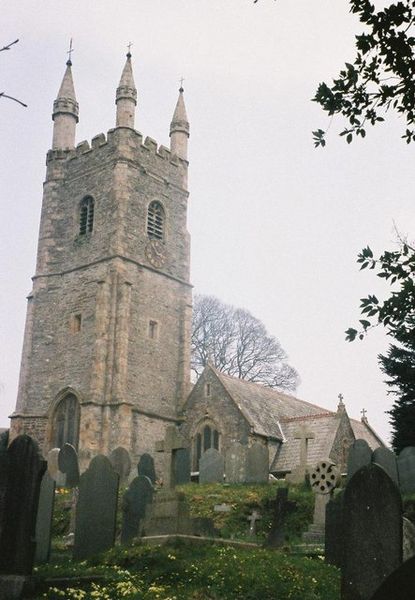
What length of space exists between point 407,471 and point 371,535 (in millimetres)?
11989

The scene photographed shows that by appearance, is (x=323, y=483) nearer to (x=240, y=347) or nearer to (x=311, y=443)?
(x=311, y=443)

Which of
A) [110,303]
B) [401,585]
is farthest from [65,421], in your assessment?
[401,585]

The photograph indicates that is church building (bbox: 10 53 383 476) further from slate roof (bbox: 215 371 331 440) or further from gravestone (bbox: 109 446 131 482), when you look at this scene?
gravestone (bbox: 109 446 131 482)

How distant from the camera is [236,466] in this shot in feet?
67.2

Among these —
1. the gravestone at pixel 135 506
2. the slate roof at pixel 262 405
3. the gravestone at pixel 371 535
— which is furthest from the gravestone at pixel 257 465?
the gravestone at pixel 371 535

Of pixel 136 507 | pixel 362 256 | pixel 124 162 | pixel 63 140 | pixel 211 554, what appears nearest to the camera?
pixel 362 256

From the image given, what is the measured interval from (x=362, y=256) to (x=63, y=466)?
16130mm

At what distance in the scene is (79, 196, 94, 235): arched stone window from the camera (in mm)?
31172

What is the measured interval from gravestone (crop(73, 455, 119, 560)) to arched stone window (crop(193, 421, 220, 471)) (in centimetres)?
1518

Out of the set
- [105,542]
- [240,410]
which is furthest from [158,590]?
[240,410]

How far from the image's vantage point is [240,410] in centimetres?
2605

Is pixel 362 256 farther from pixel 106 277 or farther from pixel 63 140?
pixel 63 140

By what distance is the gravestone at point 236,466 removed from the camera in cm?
2022

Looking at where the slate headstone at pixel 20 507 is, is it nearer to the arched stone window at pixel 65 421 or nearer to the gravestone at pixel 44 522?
the gravestone at pixel 44 522
